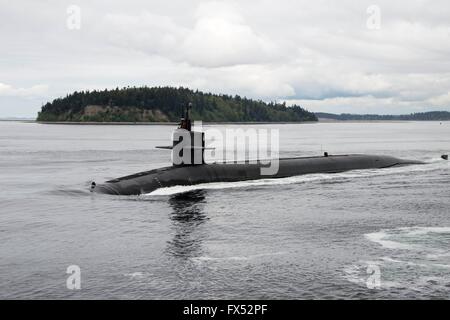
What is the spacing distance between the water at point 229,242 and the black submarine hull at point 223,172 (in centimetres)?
109

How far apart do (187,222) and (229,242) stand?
5081 mm

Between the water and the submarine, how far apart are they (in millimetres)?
1086

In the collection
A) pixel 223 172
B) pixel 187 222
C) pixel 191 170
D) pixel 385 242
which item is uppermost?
pixel 191 170

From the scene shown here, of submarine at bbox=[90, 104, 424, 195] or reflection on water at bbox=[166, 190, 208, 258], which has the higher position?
submarine at bbox=[90, 104, 424, 195]

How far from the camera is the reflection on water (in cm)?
2356

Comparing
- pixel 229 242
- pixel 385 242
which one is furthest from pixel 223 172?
pixel 385 242

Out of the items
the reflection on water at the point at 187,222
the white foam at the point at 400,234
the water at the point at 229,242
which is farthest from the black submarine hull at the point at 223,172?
the white foam at the point at 400,234

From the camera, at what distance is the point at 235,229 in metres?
27.9

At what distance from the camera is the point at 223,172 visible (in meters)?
44.5

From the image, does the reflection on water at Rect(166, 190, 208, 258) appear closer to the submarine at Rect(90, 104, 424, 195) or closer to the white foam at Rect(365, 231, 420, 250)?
the submarine at Rect(90, 104, 424, 195)

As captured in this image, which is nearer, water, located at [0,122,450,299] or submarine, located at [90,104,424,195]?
water, located at [0,122,450,299]

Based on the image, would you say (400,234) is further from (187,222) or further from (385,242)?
(187,222)

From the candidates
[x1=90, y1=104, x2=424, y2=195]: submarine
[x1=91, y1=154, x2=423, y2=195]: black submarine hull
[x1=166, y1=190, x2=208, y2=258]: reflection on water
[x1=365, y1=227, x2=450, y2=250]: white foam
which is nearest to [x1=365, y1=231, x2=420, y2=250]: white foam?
[x1=365, y1=227, x2=450, y2=250]: white foam
